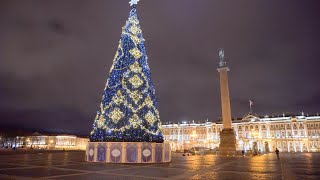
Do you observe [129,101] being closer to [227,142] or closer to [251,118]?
[227,142]

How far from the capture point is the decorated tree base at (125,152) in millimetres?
20406

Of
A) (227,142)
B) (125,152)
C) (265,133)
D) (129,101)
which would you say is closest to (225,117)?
(227,142)

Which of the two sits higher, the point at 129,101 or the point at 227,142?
the point at 129,101

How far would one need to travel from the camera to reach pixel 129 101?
69.7ft

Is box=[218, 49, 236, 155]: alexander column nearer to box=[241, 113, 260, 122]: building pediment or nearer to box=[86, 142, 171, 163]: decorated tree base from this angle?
box=[86, 142, 171, 163]: decorated tree base

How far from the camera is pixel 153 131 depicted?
70.8 feet

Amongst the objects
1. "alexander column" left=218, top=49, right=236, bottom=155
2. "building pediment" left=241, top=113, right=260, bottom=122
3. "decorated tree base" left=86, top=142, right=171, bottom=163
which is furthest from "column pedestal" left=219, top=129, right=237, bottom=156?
"building pediment" left=241, top=113, right=260, bottom=122

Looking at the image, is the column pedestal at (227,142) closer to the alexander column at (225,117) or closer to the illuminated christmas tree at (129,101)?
the alexander column at (225,117)

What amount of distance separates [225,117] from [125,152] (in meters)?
28.4

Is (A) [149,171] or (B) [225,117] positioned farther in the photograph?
(B) [225,117]

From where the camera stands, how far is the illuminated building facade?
294 feet

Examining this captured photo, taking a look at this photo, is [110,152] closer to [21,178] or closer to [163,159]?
[163,159]

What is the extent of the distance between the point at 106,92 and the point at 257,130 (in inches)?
3526

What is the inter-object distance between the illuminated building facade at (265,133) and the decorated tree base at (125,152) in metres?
66.9
